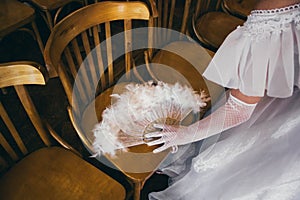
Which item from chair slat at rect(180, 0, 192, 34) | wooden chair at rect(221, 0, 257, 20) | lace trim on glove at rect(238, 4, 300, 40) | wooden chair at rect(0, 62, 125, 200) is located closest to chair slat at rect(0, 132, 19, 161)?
wooden chair at rect(0, 62, 125, 200)

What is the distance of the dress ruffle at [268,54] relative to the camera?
0.77 meters

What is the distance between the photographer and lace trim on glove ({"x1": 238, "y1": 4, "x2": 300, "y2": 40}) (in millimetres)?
763

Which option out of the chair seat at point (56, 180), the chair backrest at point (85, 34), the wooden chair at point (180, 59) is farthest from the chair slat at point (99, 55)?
the chair seat at point (56, 180)

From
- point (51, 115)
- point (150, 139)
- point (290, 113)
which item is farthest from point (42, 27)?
point (290, 113)

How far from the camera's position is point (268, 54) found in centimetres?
79

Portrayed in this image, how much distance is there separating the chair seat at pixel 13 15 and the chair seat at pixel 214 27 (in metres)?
0.90

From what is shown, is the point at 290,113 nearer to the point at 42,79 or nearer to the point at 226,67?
the point at 226,67

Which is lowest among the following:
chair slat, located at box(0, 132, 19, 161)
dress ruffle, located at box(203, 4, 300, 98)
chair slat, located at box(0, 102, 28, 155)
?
chair slat, located at box(0, 132, 19, 161)

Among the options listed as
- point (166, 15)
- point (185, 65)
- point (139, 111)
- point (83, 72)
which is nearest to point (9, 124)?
point (83, 72)

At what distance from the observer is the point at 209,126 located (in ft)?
3.23

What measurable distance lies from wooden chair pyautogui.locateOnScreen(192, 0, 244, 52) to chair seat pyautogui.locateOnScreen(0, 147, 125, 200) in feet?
2.88

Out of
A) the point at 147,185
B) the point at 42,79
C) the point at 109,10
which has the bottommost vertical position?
the point at 147,185

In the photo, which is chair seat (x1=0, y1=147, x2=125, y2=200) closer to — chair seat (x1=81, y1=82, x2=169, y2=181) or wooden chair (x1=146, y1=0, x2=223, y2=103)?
chair seat (x1=81, y1=82, x2=169, y2=181)

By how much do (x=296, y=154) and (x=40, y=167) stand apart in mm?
853
